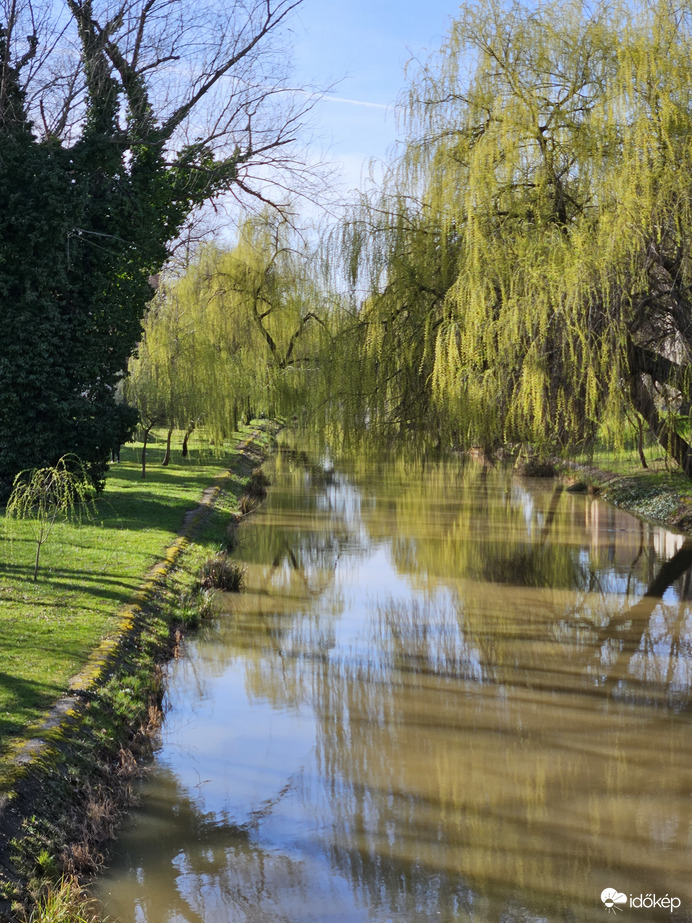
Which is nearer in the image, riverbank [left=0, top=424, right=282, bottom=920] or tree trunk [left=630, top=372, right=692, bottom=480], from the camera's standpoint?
riverbank [left=0, top=424, right=282, bottom=920]

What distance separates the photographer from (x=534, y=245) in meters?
11.3

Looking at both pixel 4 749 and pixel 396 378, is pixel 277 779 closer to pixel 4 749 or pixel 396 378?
pixel 4 749

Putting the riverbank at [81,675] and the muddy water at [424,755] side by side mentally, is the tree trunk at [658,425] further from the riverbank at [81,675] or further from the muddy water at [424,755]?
the riverbank at [81,675]

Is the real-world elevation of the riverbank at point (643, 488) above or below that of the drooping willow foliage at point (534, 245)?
below

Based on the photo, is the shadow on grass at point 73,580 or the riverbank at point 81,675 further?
the shadow on grass at point 73,580

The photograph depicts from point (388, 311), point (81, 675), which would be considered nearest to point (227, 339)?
point (388, 311)

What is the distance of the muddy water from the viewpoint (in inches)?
202

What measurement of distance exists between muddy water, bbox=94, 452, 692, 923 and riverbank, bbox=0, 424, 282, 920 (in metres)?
0.30

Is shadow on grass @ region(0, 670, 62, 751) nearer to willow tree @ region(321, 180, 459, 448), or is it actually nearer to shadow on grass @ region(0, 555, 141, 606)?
shadow on grass @ region(0, 555, 141, 606)

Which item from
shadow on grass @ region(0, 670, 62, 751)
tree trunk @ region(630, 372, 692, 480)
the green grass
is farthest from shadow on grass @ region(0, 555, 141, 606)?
tree trunk @ region(630, 372, 692, 480)

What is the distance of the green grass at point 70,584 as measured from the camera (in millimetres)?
6741

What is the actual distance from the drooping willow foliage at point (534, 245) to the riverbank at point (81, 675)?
12.0 ft

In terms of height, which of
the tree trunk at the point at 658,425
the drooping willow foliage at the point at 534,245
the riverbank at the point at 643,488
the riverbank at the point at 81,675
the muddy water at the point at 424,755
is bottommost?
the muddy water at the point at 424,755

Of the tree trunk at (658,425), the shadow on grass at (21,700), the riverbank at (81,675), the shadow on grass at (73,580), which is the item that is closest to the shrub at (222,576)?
the riverbank at (81,675)
